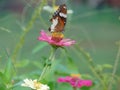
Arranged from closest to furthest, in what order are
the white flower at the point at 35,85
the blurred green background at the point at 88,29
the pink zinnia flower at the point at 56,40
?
the white flower at the point at 35,85
the pink zinnia flower at the point at 56,40
the blurred green background at the point at 88,29

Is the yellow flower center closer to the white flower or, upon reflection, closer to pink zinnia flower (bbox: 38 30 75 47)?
pink zinnia flower (bbox: 38 30 75 47)

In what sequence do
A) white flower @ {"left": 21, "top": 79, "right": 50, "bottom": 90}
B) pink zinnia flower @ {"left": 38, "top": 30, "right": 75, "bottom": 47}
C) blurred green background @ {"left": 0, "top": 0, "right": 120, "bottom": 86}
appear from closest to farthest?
white flower @ {"left": 21, "top": 79, "right": 50, "bottom": 90}, pink zinnia flower @ {"left": 38, "top": 30, "right": 75, "bottom": 47}, blurred green background @ {"left": 0, "top": 0, "right": 120, "bottom": 86}

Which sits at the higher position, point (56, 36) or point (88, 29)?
point (88, 29)

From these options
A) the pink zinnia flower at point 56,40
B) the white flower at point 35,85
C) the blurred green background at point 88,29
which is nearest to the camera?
the white flower at point 35,85

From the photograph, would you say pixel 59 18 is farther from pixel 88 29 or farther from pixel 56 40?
pixel 88 29

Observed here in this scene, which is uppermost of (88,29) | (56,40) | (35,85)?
(88,29)

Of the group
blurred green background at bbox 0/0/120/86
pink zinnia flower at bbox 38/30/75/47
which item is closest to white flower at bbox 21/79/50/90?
pink zinnia flower at bbox 38/30/75/47

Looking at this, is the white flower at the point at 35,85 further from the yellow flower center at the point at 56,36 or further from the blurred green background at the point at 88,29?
the blurred green background at the point at 88,29

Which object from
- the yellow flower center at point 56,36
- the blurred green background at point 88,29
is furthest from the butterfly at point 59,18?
the blurred green background at point 88,29

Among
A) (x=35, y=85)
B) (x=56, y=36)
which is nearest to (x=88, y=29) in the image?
(x=56, y=36)
